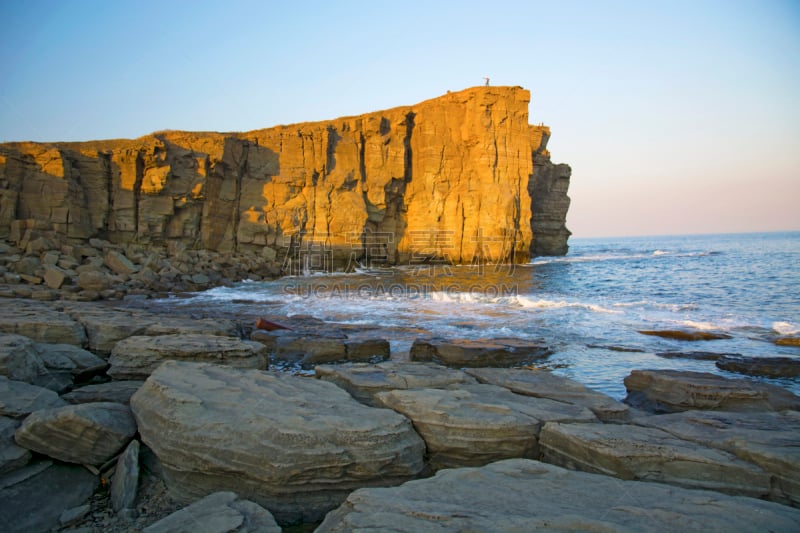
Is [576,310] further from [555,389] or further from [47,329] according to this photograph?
[47,329]

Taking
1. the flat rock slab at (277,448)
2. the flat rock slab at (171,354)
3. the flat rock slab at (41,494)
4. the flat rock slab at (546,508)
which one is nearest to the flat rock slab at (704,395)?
the flat rock slab at (546,508)

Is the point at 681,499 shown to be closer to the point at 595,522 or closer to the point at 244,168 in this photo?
the point at 595,522

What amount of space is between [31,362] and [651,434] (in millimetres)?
7351

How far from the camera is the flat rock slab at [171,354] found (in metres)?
6.69

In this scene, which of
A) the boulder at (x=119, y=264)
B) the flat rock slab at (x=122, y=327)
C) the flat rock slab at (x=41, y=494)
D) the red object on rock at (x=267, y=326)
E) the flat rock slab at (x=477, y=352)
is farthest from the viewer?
the boulder at (x=119, y=264)

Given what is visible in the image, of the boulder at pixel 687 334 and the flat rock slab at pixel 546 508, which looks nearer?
the flat rock slab at pixel 546 508

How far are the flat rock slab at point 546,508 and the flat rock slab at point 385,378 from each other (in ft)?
7.03

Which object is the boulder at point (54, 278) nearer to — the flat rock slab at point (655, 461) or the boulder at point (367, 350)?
the boulder at point (367, 350)

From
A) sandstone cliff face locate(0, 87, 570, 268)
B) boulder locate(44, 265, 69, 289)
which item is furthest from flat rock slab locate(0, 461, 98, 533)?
sandstone cliff face locate(0, 87, 570, 268)

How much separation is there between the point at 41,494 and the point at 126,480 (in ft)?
2.11

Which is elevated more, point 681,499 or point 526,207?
point 526,207

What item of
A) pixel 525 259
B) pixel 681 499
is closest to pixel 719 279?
pixel 525 259

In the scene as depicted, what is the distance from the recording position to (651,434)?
454 cm

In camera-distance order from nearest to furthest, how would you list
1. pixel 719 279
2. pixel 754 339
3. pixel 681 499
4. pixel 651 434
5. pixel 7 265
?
pixel 681 499, pixel 651 434, pixel 754 339, pixel 7 265, pixel 719 279
